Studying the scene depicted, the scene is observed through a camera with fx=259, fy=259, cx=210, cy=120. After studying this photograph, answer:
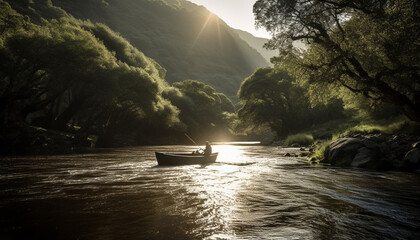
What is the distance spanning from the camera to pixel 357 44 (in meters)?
16.2

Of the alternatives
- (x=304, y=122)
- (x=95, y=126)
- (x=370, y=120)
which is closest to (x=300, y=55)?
(x=370, y=120)

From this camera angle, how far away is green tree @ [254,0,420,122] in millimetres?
13711

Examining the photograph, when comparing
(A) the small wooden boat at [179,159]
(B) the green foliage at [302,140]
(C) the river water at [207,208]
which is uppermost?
(B) the green foliage at [302,140]

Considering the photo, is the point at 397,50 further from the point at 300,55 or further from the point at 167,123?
the point at 167,123

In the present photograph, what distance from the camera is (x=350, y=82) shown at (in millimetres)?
19203

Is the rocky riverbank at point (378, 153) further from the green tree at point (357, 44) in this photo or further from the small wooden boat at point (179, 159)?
the small wooden boat at point (179, 159)

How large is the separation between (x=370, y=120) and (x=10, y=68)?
4003 cm

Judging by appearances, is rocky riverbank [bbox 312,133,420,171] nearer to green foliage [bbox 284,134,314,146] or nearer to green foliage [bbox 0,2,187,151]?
green foliage [bbox 284,134,314,146]

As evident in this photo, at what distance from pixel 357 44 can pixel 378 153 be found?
6866 mm

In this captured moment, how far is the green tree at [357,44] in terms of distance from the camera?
13.7 m

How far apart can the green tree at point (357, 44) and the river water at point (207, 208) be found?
6661 mm

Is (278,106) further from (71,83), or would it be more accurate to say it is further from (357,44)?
(71,83)

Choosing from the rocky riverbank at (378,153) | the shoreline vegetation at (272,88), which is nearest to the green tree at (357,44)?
the shoreline vegetation at (272,88)

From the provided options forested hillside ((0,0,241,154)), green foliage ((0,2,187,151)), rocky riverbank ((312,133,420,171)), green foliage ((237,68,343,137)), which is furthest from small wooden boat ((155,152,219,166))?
green foliage ((237,68,343,137))
